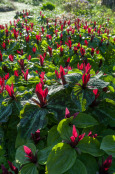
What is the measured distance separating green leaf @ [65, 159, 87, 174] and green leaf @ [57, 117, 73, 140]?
186 mm

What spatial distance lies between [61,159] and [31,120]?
1.41 ft

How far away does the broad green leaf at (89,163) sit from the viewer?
1.14 metres

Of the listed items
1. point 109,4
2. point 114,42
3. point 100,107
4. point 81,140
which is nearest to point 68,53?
point 114,42

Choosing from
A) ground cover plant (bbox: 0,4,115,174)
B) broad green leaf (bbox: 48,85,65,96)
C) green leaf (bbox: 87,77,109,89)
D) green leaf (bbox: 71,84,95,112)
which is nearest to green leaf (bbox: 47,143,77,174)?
ground cover plant (bbox: 0,4,115,174)

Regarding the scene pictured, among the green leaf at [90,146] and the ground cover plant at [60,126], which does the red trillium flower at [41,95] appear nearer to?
the ground cover plant at [60,126]

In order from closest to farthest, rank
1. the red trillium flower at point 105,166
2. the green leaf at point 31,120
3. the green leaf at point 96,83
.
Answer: the red trillium flower at point 105,166, the green leaf at point 31,120, the green leaf at point 96,83

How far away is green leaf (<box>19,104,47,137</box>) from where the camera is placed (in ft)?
4.28

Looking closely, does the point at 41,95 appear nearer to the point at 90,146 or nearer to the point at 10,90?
the point at 10,90

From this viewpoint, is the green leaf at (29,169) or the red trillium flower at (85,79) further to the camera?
the red trillium flower at (85,79)

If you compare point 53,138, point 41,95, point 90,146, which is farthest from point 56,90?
point 90,146

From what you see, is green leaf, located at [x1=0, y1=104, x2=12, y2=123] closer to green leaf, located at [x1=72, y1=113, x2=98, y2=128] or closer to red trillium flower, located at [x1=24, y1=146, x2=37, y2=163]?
red trillium flower, located at [x1=24, y1=146, x2=37, y2=163]

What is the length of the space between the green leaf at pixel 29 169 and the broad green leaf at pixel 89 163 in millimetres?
349

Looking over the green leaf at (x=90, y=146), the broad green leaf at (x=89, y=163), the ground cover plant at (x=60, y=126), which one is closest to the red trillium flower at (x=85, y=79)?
the ground cover plant at (x=60, y=126)

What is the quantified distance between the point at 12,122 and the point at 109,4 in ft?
55.4
